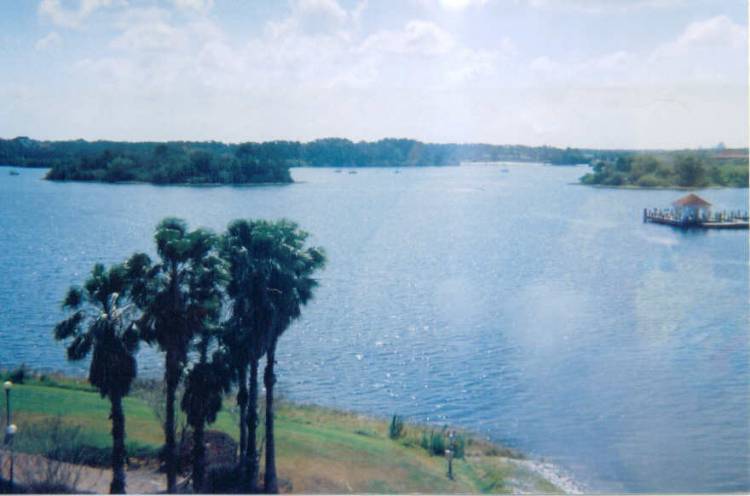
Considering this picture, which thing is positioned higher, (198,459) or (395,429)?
(198,459)

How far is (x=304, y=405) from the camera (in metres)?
32.2

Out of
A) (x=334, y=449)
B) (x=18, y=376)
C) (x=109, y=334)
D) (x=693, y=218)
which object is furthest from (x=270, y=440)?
(x=693, y=218)

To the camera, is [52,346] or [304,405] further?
[52,346]

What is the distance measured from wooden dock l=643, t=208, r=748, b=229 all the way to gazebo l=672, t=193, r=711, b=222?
14 centimetres

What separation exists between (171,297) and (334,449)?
8.67 meters

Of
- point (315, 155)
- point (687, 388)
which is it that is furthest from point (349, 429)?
point (315, 155)

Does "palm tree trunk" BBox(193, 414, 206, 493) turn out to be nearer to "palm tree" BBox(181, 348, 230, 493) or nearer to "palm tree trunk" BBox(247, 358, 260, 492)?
"palm tree" BBox(181, 348, 230, 493)

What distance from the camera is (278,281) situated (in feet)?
68.3

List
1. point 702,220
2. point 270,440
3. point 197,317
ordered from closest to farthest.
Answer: point 197,317
point 270,440
point 702,220

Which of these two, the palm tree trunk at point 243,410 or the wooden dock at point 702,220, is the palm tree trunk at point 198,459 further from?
the wooden dock at point 702,220

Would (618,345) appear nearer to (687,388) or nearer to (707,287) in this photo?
A: (687,388)

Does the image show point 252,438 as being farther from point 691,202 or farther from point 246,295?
point 691,202

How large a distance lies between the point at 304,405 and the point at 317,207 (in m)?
65.3

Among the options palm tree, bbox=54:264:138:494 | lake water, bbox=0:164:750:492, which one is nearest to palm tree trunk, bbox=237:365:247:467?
palm tree, bbox=54:264:138:494
